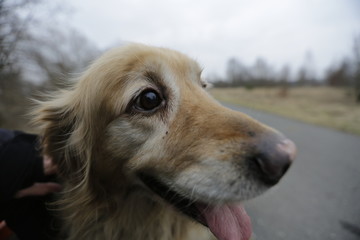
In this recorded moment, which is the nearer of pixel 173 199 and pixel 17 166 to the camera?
pixel 173 199

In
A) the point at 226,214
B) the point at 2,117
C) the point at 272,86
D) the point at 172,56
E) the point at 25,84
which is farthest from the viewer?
the point at 272,86

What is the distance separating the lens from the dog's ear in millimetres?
2291

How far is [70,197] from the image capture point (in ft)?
7.54

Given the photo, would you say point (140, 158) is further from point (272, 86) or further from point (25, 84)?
point (272, 86)

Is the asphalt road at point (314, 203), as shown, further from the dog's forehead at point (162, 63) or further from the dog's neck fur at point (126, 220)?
the dog's forehead at point (162, 63)

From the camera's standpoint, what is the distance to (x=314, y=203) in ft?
14.7

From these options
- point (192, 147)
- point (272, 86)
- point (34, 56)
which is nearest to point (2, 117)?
point (34, 56)

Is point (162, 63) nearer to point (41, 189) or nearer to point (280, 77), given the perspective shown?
point (41, 189)

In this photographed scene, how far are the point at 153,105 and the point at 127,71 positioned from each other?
35 centimetres

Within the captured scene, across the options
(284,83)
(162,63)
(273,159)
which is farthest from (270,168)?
(284,83)

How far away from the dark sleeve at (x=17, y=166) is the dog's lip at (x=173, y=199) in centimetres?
112

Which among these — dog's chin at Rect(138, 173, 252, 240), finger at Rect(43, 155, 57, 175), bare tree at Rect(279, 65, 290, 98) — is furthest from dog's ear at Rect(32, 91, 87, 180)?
bare tree at Rect(279, 65, 290, 98)

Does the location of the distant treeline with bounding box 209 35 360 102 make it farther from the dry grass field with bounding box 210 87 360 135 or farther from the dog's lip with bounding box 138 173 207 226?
the dog's lip with bounding box 138 173 207 226

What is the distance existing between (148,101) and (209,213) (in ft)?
3.31
